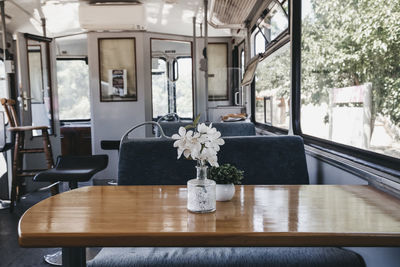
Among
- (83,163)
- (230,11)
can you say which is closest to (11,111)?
(83,163)

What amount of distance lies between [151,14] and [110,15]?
75cm

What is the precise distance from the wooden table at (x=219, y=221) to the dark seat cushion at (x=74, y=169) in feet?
4.67

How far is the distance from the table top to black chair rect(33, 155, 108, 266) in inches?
56.0

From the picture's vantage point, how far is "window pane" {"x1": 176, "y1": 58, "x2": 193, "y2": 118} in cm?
691

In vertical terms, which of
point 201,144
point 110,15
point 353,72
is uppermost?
point 110,15

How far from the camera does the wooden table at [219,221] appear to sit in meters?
1.00

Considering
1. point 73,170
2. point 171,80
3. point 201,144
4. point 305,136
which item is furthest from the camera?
point 171,80

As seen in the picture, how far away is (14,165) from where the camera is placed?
418cm

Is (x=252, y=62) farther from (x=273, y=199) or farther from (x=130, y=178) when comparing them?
(x=273, y=199)

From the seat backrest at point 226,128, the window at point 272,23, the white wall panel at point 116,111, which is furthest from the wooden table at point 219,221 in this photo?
the white wall panel at point 116,111

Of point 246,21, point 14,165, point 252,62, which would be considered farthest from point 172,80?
point 14,165

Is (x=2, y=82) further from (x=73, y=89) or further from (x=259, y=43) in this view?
(x=259, y=43)

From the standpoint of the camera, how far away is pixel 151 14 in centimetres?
522

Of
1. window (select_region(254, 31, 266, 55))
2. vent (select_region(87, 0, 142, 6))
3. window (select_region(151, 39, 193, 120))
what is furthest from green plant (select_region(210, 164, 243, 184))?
window (select_region(151, 39, 193, 120))
